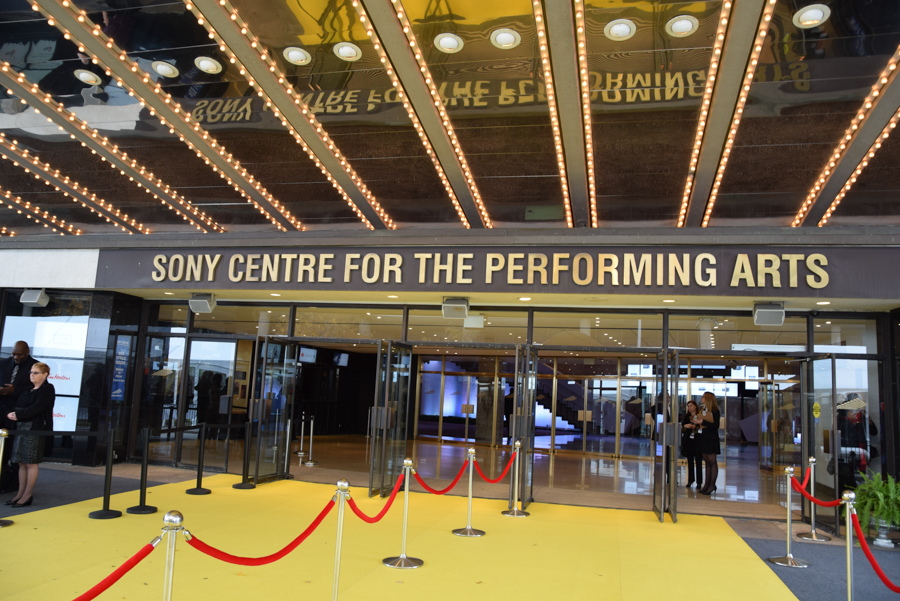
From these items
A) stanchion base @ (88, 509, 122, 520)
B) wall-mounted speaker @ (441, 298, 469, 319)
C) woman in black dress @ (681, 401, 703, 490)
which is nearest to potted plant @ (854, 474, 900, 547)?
woman in black dress @ (681, 401, 703, 490)

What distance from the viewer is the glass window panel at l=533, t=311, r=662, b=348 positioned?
9.97m

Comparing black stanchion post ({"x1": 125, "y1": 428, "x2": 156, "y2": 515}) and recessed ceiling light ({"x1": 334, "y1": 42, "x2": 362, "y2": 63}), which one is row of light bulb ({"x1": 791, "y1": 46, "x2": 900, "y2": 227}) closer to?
recessed ceiling light ({"x1": 334, "y1": 42, "x2": 362, "y2": 63})

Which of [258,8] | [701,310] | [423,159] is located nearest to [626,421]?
[701,310]

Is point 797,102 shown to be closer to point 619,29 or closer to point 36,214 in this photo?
point 619,29

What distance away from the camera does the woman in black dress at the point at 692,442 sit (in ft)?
35.7

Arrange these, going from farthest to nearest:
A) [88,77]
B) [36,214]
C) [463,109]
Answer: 1. [36,214]
2. [88,77]
3. [463,109]

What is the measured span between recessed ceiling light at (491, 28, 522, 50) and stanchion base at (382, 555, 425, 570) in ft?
15.3

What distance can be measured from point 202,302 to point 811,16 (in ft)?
31.5

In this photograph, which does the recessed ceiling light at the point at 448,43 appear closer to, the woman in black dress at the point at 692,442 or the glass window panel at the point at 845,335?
the glass window panel at the point at 845,335

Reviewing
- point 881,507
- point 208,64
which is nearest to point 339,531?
point 208,64

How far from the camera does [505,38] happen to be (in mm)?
5965

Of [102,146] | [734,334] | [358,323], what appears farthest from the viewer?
[358,323]

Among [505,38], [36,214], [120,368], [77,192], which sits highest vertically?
[505,38]

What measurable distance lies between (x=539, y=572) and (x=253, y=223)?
266 inches
